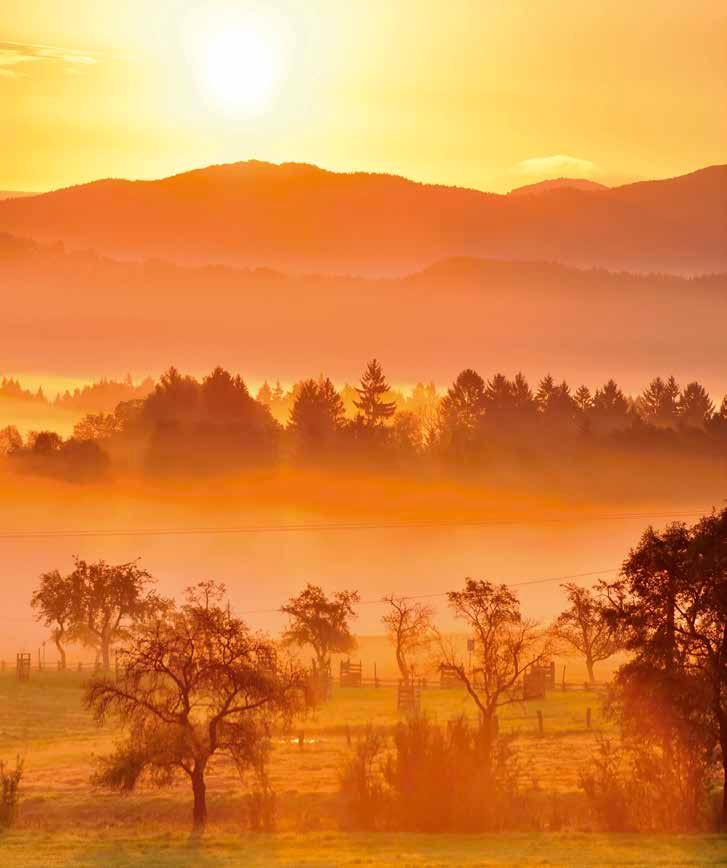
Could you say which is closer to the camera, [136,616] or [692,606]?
[692,606]

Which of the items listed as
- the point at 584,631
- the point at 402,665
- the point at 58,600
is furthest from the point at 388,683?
the point at 58,600

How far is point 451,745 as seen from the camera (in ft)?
202

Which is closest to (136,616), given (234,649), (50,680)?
(50,680)

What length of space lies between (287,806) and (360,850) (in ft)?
44.5

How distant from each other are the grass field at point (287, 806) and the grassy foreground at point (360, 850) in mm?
65

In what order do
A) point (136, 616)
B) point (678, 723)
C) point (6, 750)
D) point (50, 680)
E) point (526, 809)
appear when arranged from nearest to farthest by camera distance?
1. point (678, 723)
2. point (526, 809)
3. point (6, 750)
4. point (50, 680)
5. point (136, 616)

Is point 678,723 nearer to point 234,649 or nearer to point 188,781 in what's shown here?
point 234,649

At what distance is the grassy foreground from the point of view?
158 ft

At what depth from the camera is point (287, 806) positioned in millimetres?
64438

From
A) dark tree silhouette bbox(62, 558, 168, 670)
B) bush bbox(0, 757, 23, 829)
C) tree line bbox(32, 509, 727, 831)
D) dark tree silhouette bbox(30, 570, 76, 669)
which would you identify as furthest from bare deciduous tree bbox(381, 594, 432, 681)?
bush bbox(0, 757, 23, 829)

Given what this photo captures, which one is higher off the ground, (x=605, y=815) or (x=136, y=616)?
(x=136, y=616)

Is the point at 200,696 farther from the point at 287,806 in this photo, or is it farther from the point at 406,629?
the point at 406,629

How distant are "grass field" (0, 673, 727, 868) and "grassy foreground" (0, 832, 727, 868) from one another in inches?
2.6

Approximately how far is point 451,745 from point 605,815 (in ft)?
23.2
